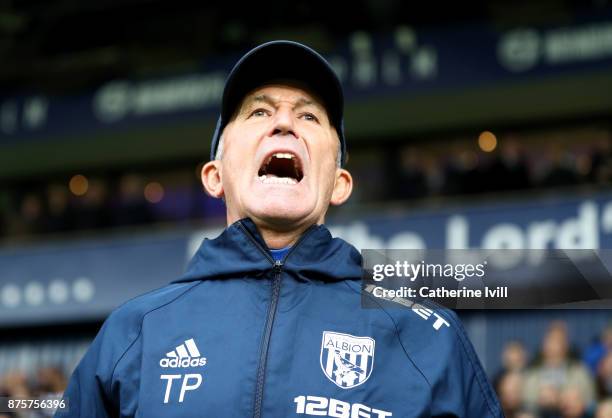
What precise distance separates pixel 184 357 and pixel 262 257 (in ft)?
0.89

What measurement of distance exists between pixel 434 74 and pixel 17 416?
8899 millimetres

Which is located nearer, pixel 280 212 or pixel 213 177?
pixel 280 212

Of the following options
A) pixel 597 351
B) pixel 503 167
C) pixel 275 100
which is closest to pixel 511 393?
pixel 597 351

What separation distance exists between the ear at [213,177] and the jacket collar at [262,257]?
0.26 m

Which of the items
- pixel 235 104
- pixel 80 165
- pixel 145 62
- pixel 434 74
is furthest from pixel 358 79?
pixel 235 104

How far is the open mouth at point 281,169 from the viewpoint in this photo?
7.64ft

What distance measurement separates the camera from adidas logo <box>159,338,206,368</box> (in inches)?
80.9

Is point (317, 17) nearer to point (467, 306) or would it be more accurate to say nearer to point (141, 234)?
point (141, 234)

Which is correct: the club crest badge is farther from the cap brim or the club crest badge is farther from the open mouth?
the cap brim

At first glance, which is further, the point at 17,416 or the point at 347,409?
the point at 17,416

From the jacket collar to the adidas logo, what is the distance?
19cm

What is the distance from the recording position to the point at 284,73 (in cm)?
247

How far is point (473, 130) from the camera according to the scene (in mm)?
11172

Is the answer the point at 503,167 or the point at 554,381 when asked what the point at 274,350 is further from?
the point at 503,167
